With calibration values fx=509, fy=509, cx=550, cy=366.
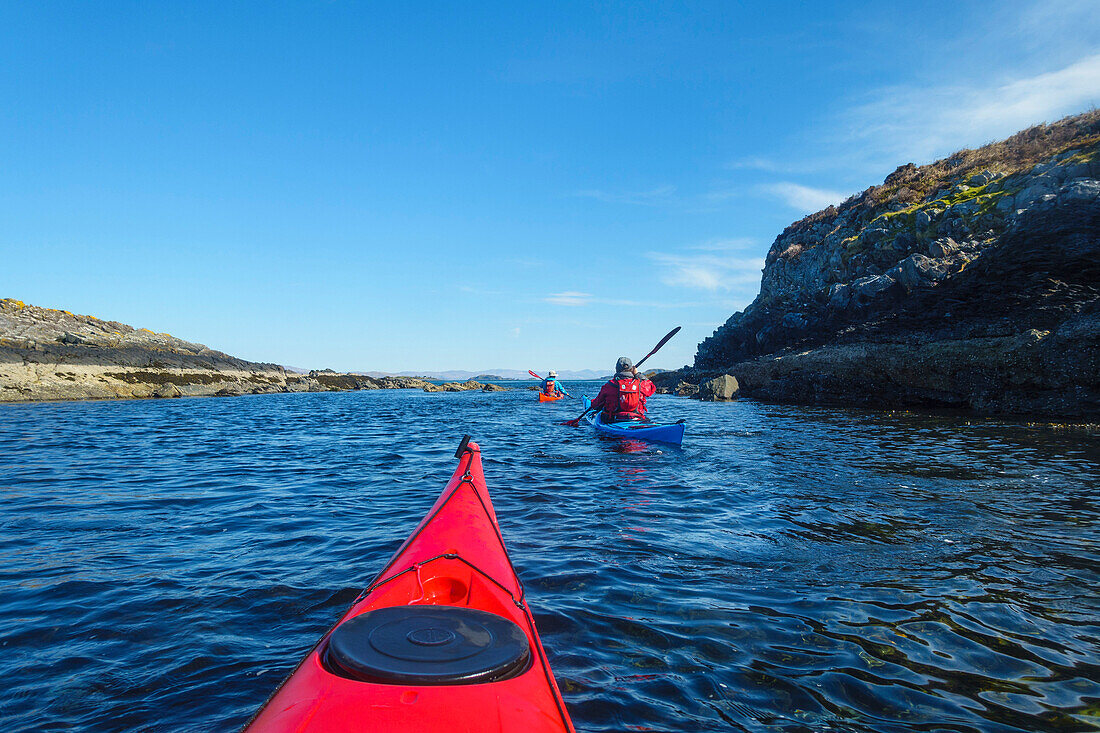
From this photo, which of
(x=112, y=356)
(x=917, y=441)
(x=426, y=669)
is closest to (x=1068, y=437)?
(x=917, y=441)

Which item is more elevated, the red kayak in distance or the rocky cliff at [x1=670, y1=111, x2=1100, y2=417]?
the rocky cliff at [x1=670, y1=111, x2=1100, y2=417]

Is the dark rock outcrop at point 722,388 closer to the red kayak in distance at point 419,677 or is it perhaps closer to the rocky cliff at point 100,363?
the red kayak in distance at point 419,677

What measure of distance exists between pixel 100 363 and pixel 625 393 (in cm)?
3629

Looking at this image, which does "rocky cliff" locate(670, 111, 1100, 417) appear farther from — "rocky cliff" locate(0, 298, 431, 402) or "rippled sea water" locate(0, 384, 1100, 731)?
"rocky cliff" locate(0, 298, 431, 402)

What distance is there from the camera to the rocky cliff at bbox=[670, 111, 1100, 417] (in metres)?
14.6

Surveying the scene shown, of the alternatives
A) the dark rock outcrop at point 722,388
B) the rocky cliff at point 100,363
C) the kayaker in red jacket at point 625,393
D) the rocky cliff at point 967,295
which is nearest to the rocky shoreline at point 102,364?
the rocky cliff at point 100,363

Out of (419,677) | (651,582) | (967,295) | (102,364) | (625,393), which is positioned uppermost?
(967,295)

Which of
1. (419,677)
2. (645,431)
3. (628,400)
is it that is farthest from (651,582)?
(628,400)

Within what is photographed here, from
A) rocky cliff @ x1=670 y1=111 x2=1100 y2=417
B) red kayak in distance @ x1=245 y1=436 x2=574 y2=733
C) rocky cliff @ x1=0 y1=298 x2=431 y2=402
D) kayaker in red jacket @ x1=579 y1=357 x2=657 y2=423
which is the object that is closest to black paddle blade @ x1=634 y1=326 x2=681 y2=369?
kayaker in red jacket @ x1=579 y1=357 x2=657 y2=423

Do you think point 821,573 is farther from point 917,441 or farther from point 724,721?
point 917,441

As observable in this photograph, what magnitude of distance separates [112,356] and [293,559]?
132 ft

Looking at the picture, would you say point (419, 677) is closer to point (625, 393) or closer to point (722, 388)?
point (625, 393)

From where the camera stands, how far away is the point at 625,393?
14125 millimetres

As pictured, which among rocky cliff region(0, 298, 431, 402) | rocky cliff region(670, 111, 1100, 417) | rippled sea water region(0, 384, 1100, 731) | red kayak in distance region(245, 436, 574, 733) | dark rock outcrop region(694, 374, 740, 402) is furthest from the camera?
dark rock outcrop region(694, 374, 740, 402)
